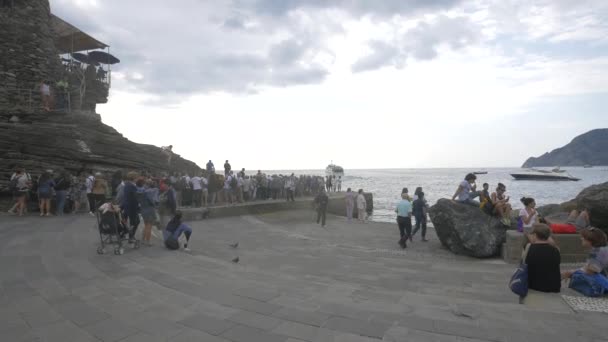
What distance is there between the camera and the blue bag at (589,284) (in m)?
4.91

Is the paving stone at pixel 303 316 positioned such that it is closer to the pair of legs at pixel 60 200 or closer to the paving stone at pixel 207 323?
the paving stone at pixel 207 323

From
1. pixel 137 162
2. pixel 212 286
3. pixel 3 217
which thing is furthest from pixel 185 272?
pixel 137 162

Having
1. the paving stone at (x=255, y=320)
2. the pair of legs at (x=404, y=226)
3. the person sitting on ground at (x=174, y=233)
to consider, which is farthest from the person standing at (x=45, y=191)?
the pair of legs at (x=404, y=226)

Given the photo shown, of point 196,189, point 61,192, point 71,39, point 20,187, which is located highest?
point 71,39

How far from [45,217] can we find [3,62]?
1126 centimetres

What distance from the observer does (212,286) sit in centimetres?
523

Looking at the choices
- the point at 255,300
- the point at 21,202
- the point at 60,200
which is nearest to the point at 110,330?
the point at 255,300

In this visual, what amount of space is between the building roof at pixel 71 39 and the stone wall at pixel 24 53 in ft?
9.63

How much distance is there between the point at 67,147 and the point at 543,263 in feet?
57.1

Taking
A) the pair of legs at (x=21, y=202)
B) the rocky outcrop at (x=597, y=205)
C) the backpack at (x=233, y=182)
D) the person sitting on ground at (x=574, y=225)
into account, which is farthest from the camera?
the backpack at (x=233, y=182)

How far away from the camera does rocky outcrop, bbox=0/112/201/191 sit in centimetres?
1458

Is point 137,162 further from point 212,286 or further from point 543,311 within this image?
point 543,311

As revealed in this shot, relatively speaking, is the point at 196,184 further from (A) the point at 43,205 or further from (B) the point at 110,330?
(B) the point at 110,330

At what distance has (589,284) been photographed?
5.01m
